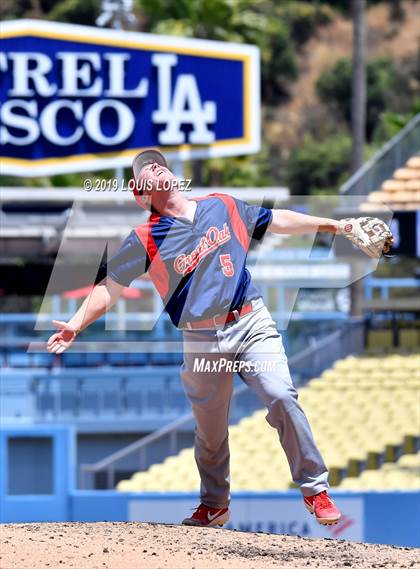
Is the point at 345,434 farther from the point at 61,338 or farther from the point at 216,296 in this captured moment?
the point at 61,338

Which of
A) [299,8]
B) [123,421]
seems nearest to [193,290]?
[123,421]

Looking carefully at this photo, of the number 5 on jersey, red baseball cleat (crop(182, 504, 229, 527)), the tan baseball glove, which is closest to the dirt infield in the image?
red baseball cleat (crop(182, 504, 229, 527))

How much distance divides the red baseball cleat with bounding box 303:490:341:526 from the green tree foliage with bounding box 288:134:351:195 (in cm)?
4546

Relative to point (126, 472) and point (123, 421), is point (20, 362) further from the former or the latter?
point (126, 472)

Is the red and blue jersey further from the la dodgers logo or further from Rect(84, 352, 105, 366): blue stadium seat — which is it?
Rect(84, 352, 105, 366): blue stadium seat

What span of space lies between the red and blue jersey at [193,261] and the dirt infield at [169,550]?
39.4 inches

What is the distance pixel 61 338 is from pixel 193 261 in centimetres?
69

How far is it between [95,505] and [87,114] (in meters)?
10.2

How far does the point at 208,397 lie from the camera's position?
18.9 feet

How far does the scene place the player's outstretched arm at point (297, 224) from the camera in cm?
581

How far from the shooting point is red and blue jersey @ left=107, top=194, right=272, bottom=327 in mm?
5652

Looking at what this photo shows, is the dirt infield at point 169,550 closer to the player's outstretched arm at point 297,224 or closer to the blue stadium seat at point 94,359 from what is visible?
the player's outstretched arm at point 297,224

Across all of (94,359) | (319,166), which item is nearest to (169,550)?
(94,359)

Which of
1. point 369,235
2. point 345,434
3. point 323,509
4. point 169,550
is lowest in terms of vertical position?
point 345,434
